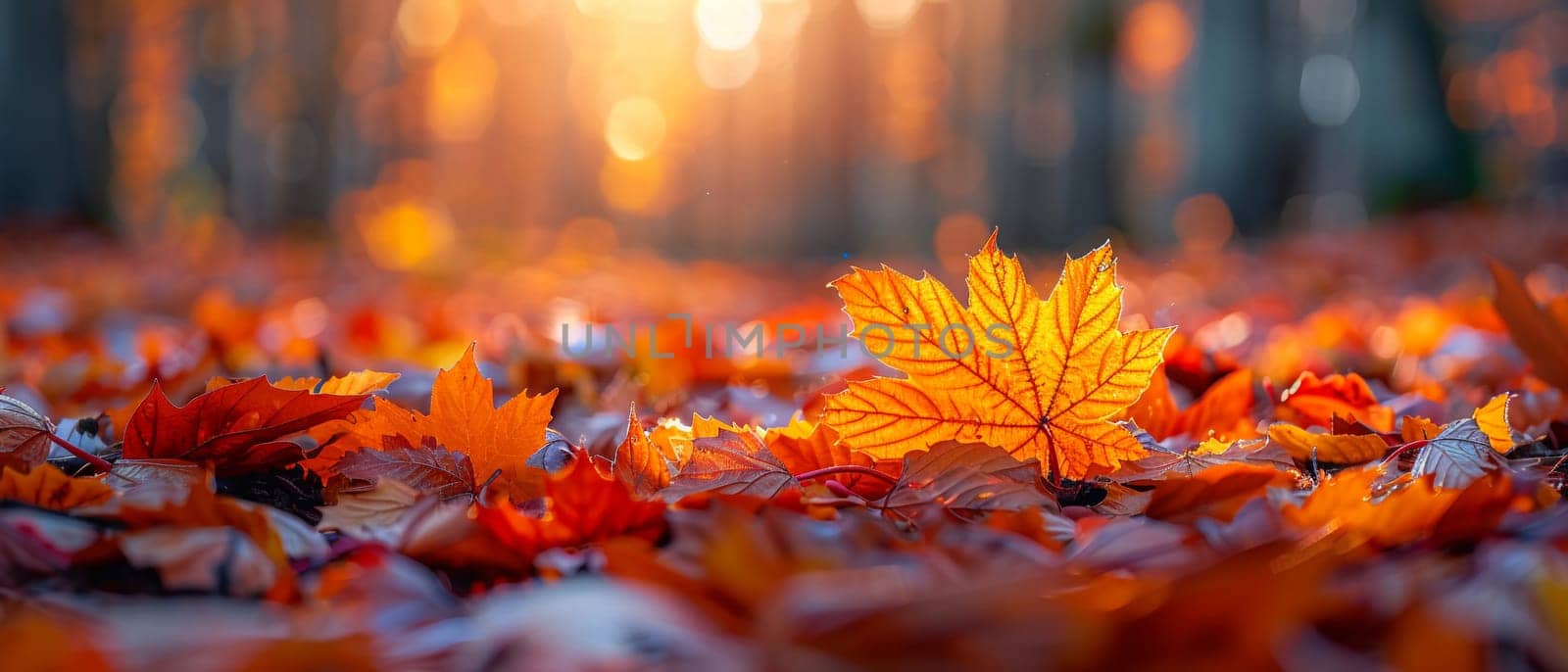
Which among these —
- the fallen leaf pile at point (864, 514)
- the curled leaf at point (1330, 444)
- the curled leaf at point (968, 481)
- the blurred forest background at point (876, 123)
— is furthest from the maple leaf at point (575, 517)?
the blurred forest background at point (876, 123)

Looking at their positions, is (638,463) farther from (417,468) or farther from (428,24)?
(428,24)

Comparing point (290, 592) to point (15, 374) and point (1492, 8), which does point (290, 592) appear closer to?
point (15, 374)

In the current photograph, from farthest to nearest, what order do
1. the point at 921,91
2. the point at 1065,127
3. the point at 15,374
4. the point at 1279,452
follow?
the point at 921,91
the point at 1065,127
the point at 15,374
the point at 1279,452

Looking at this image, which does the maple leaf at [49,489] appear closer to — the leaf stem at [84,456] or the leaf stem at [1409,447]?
the leaf stem at [84,456]

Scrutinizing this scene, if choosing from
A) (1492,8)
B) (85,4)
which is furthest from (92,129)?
(1492,8)

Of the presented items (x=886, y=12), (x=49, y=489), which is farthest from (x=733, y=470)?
(x=886, y=12)
